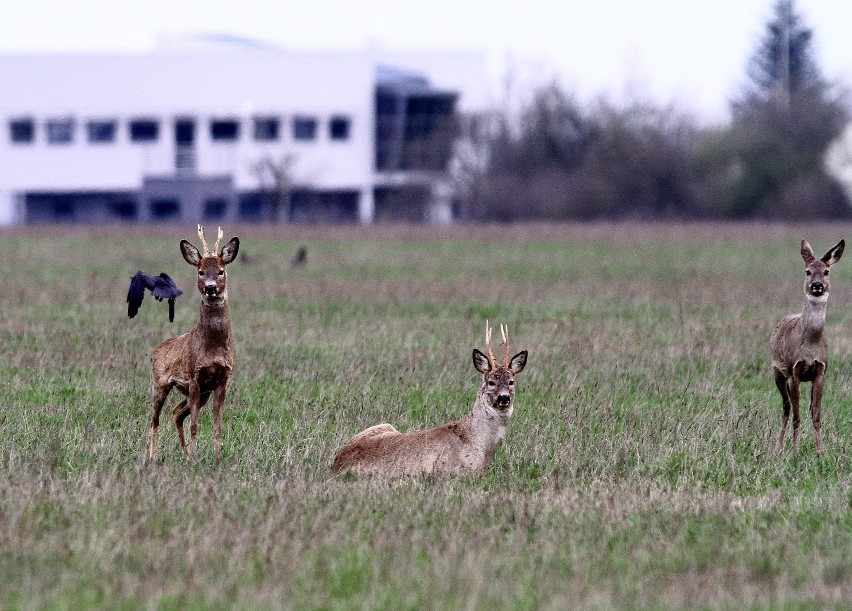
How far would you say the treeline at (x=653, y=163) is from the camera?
64.2 metres

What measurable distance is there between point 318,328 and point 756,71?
230ft

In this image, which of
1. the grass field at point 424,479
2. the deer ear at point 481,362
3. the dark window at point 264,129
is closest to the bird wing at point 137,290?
the grass field at point 424,479

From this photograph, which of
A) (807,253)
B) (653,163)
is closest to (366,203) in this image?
(653,163)

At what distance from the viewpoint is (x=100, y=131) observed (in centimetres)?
7644

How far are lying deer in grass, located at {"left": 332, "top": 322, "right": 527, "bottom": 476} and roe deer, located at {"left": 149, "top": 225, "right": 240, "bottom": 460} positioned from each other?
106cm

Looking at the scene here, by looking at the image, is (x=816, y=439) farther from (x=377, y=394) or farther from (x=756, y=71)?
(x=756, y=71)

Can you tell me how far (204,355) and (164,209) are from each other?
65.7 meters

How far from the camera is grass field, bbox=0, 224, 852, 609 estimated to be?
23.0ft

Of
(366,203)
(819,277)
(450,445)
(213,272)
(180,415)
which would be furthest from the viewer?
(366,203)

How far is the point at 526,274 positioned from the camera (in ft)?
92.9

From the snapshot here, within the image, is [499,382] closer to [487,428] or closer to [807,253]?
[487,428]

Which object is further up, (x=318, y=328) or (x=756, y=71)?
(x=756, y=71)

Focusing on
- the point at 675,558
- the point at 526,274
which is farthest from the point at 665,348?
the point at 526,274

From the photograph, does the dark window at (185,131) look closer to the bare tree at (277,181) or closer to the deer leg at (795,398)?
the bare tree at (277,181)
